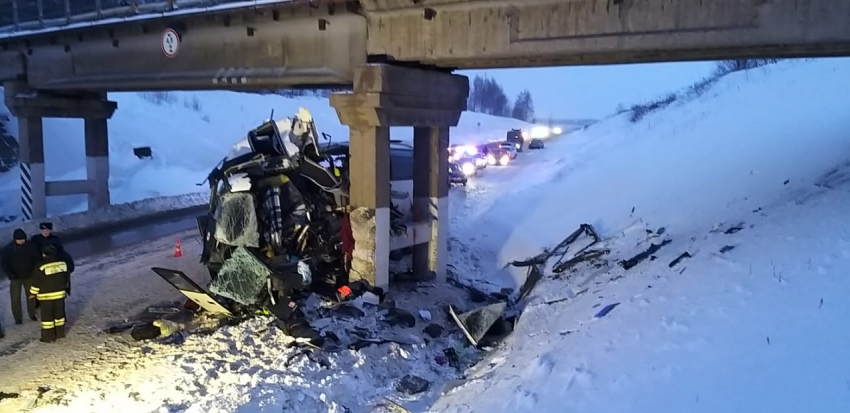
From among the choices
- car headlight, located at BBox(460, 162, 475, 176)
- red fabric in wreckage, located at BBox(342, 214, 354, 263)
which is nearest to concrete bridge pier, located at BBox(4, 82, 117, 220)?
red fabric in wreckage, located at BBox(342, 214, 354, 263)

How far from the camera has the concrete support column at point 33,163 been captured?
18547 millimetres

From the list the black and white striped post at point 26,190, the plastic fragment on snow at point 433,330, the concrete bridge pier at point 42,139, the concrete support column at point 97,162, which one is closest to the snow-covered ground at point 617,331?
the plastic fragment on snow at point 433,330

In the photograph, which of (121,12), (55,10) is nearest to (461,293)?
(121,12)

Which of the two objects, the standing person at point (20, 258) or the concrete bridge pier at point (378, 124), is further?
the concrete bridge pier at point (378, 124)

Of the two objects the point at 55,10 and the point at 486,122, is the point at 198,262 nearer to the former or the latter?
the point at 55,10

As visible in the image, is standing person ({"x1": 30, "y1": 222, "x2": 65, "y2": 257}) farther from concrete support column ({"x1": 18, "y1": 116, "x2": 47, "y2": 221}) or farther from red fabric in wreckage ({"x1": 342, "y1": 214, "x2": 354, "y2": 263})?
concrete support column ({"x1": 18, "y1": 116, "x2": 47, "y2": 221})

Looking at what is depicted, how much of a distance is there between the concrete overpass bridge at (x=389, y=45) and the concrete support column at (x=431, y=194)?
0.03 meters

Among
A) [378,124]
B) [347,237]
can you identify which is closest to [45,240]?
[347,237]

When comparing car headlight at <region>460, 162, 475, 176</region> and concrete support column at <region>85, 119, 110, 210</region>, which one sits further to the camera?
car headlight at <region>460, 162, 475, 176</region>

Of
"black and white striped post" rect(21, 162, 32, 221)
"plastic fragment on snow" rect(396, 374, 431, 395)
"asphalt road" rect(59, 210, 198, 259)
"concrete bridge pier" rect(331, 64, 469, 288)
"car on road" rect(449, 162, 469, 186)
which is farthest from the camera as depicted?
"car on road" rect(449, 162, 469, 186)

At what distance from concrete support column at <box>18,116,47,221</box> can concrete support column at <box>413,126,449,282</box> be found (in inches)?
569

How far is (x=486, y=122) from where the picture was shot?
7325 centimetres

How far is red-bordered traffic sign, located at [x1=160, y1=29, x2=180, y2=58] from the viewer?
43.7ft

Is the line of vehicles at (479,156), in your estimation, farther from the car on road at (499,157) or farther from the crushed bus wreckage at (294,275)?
the crushed bus wreckage at (294,275)
